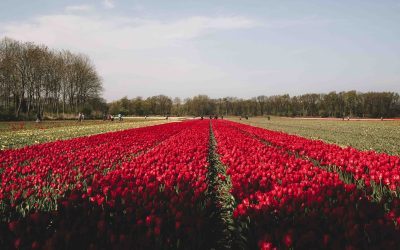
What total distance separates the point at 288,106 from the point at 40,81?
12007cm

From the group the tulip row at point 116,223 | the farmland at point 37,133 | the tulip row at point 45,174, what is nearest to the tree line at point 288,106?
the farmland at point 37,133

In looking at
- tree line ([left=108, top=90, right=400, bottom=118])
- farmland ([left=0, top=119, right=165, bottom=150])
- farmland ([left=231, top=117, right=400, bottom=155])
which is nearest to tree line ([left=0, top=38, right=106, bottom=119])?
farmland ([left=0, top=119, right=165, bottom=150])

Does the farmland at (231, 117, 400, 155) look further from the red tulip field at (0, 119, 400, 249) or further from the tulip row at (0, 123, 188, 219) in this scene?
the tulip row at (0, 123, 188, 219)

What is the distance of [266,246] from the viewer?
2.83 meters

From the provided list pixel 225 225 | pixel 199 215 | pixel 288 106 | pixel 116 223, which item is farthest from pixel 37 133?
pixel 288 106

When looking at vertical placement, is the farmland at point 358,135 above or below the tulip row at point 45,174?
below

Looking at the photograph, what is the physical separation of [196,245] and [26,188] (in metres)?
3.72

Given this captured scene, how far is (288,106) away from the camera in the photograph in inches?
6038

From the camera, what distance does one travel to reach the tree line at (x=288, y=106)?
5143 inches

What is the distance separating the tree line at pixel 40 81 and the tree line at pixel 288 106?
174ft

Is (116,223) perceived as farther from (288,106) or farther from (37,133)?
(288,106)

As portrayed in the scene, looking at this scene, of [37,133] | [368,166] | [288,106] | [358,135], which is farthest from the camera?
[288,106]

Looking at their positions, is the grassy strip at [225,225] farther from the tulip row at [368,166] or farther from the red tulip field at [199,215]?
the tulip row at [368,166]

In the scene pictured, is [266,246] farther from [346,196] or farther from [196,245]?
[346,196]
